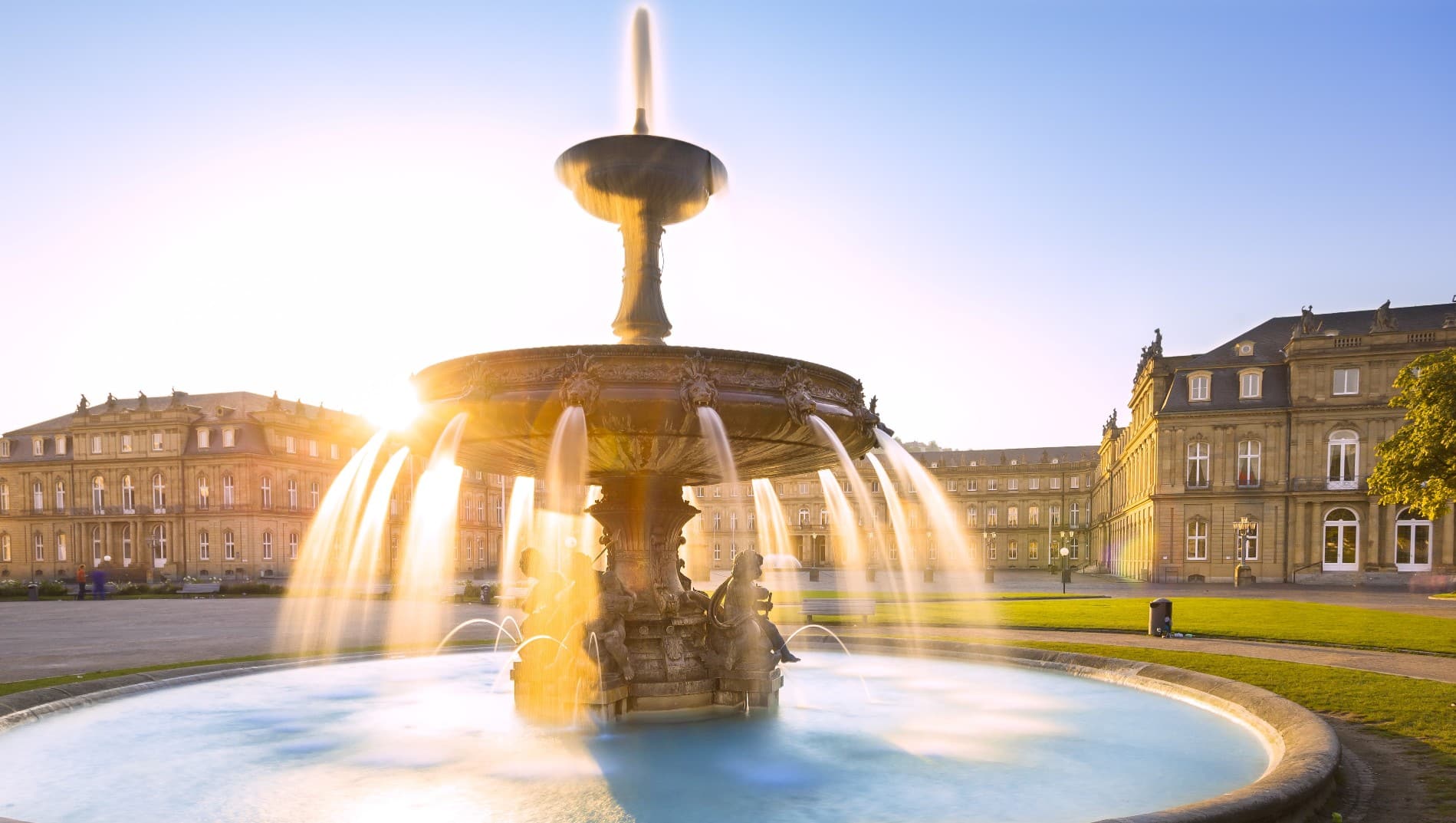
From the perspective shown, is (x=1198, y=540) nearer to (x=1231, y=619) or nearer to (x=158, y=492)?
(x=1231, y=619)

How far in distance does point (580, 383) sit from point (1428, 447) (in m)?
25.3

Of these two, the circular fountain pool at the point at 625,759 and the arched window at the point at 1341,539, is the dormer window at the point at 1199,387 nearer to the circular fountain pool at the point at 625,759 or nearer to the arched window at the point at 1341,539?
the arched window at the point at 1341,539

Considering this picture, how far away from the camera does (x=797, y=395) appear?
24.5 ft

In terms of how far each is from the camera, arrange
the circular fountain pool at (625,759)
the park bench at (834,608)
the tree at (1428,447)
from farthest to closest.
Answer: the tree at (1428,447) < the park bench at (834,608) < the circular fountain pool at (625,759)

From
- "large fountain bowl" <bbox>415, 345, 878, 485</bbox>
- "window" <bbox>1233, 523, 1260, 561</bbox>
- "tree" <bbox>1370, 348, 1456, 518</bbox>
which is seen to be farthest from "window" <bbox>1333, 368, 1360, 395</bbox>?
"large fountain bowl" <bbox>415, 345, 878, 485</bbox>

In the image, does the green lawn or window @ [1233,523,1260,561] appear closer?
the green lawn

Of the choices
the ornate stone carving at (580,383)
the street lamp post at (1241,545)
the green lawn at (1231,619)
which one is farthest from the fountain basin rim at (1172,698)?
the street lamp post at (1241,545)

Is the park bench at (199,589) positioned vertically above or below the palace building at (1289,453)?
below

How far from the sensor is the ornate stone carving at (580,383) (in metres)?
6.88

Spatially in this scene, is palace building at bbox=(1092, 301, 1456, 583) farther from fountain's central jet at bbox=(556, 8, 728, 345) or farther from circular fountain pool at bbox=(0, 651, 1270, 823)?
fountain's central jet at bbox=(556, 8, 728, 345)

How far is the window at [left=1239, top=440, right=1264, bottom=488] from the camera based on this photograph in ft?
168

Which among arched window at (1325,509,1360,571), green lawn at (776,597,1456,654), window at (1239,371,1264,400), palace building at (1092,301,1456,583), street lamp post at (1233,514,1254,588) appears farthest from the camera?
window at (1239,371,1264,400)

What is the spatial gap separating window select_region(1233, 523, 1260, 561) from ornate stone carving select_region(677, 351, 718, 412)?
52.1 metres

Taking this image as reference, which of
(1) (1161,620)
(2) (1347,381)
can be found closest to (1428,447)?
(1) (1161,620)
